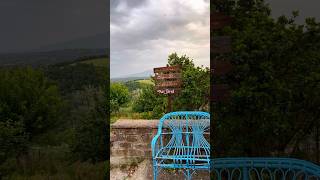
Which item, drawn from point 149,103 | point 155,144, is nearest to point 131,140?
point 155,144

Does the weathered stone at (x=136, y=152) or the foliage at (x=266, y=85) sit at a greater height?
the foliage at (x=266, y=85)

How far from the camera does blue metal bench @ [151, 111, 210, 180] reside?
15.5 ft

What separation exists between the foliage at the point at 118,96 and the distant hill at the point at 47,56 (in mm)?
1085

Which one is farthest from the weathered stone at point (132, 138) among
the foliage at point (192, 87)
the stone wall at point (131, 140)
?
the foliage at point (192, 87)

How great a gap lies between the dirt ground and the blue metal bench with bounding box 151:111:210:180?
56 millimetres

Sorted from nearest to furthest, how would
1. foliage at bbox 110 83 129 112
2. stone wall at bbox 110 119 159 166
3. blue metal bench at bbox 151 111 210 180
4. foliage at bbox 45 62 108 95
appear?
foliage at bbox 45 62 108 95 → blue metal bench at bbox 151 111 210 180 → stone wall at bbox 110 119 159 166 → foliage at bbox 110 83 129 112

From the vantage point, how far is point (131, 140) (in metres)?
4.89

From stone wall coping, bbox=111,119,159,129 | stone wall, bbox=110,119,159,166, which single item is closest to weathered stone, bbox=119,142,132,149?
stone wall, bbox=110,119,159,166

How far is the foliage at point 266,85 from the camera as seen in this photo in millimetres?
3363

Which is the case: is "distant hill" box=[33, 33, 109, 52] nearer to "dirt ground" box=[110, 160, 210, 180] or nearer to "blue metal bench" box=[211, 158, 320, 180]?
"blue metal bench" box=[211, 158, 320, 180]

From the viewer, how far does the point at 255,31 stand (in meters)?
3.46

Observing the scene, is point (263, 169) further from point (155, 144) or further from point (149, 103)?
point (149, 103)

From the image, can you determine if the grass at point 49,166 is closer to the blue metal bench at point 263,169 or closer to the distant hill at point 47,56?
the distant hill at point 47,56

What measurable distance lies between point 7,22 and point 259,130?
1.97 metres
